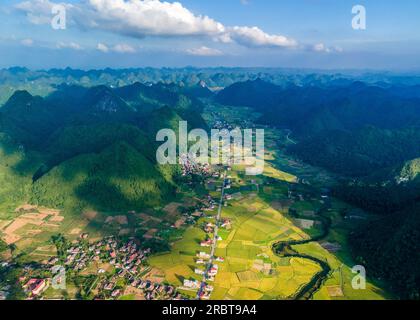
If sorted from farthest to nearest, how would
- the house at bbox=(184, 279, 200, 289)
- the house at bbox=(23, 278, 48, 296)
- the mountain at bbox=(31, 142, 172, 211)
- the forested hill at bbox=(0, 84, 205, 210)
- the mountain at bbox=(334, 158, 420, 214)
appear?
the forested hill at bbox=(0, 84, 205, 210) < the mountain at bbox=(31, 142, 172, 211) < the mountain at bbox=(334, 158, 420, 214) < the house at bbox=(184, 279, 200, 289) < the house at bbox=(23, 278, 48, 296)

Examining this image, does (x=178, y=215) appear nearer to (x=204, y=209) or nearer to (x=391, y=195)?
(x=204, y=209)

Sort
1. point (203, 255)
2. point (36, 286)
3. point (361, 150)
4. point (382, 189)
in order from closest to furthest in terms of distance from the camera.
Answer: point (36, 286) < point (203, 255) < point (382, 189) < point (361, 150)

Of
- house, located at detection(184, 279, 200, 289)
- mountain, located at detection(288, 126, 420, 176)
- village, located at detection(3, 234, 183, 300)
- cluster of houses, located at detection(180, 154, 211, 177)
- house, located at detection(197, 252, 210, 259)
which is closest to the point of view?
village, located at detection(3, 234, 183, 300)

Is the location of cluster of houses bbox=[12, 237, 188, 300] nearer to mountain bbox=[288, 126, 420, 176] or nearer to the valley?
the valley

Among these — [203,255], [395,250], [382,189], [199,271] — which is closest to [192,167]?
[203,255]

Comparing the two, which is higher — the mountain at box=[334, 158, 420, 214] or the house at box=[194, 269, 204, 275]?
the mountain at box=[334, 158, 420, 214]

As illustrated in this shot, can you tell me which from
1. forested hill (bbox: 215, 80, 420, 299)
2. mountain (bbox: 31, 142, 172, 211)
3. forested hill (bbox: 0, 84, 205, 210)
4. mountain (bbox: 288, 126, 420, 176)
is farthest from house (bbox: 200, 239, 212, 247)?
mountain (bbox: 288, 126, 420, 176)

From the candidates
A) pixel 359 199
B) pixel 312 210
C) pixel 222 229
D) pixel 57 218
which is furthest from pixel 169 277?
pixel 359 199

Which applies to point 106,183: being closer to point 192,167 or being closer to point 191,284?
point 192,167
